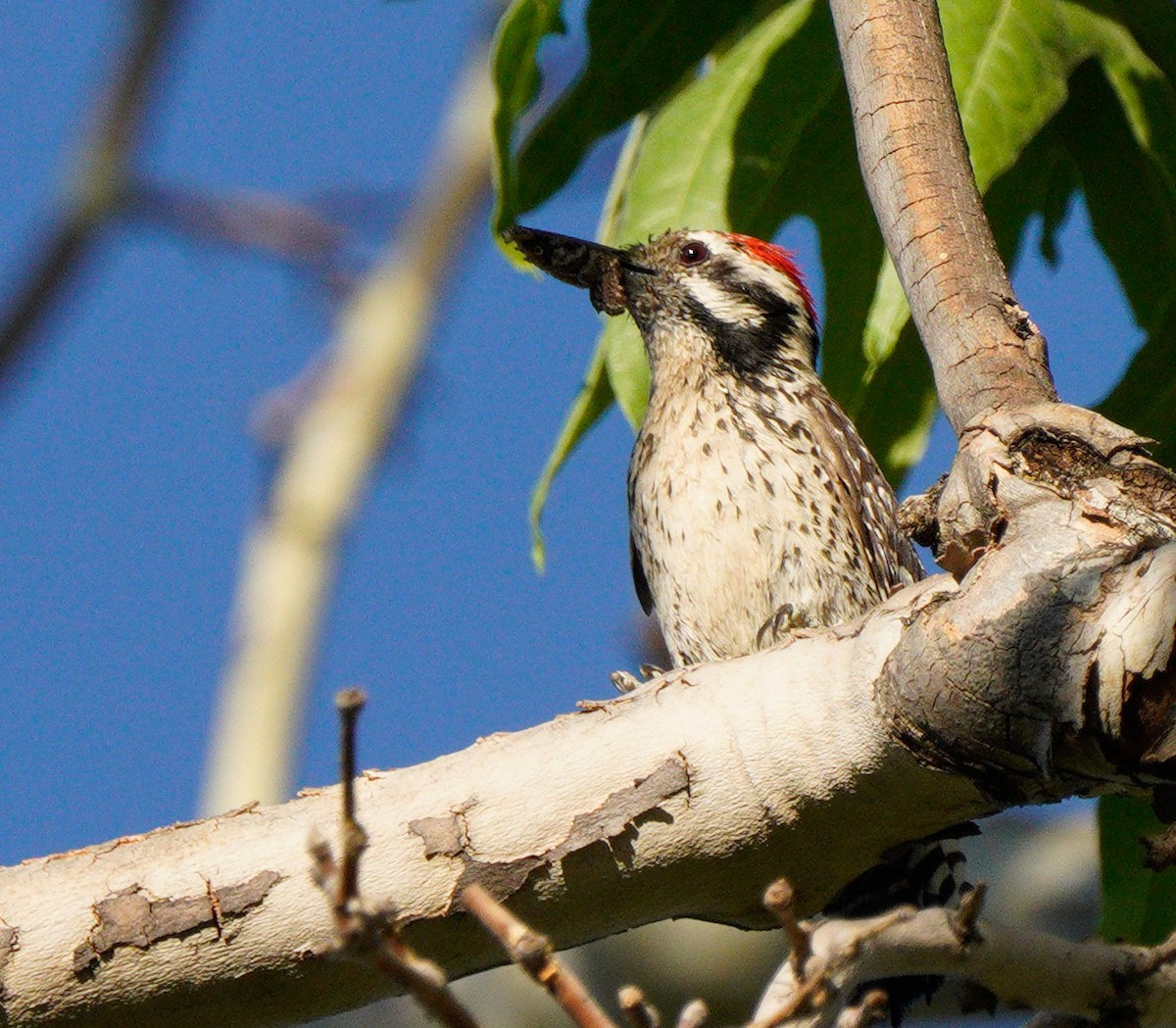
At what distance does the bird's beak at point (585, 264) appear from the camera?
5320 millimetres

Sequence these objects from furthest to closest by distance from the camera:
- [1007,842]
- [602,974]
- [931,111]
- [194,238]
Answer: [194,238] < [1007,842] < [602,974] < [931,111]

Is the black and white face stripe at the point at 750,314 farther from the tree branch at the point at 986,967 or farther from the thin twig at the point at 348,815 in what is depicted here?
the thin twig at the point at 348,815

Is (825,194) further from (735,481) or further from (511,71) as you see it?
(511,71)

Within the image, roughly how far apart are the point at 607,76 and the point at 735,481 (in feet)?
4.08

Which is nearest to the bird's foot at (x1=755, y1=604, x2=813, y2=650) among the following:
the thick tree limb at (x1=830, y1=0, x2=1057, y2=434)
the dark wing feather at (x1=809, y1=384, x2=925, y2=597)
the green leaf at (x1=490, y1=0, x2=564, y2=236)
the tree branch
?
the dark wing feather at (x1=809, y1=384, x2=925, y2=597)

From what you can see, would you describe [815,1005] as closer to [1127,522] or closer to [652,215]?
[1127,522]

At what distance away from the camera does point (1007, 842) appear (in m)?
6.54

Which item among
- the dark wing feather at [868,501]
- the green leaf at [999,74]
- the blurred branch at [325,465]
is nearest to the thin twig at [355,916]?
the green leaf at [999,74]

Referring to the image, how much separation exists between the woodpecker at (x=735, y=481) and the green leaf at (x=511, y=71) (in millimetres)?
699

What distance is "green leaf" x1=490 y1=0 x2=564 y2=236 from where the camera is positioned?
430 centimetres

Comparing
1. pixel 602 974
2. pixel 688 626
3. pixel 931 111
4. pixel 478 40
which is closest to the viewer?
pixel 931 111

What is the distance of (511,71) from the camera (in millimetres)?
4320

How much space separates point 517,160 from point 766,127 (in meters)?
0.72

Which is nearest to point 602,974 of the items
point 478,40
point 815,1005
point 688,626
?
point 688,626
